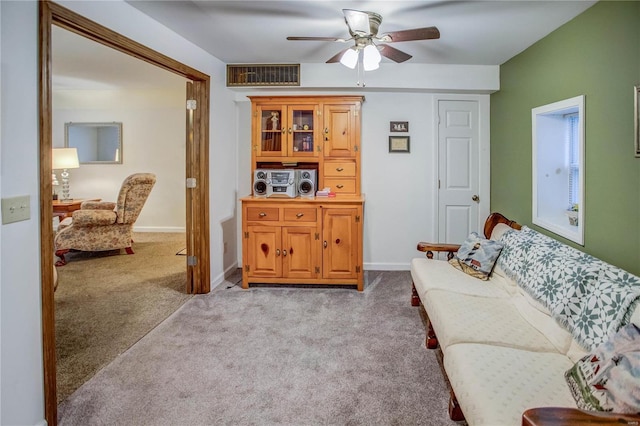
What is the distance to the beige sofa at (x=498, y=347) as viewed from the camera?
1.44 meters

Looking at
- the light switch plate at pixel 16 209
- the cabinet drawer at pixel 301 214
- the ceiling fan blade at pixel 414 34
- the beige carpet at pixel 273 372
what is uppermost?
the ceiling fan blade at pixel 414 34

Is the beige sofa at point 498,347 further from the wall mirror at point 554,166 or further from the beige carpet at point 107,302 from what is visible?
the beige carpet at point 107,302

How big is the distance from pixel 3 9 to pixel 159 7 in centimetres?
118

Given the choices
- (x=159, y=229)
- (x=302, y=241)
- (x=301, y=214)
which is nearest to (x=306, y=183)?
(x=301, y=214)

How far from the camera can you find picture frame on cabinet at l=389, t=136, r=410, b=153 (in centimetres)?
447

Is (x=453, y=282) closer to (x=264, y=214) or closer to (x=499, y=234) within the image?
(x=499, y=234)

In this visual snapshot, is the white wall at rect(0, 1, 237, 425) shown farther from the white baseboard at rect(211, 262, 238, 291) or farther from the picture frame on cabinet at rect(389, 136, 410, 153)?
the picture frame on cabinet at rect(389, 136, 410, 153)

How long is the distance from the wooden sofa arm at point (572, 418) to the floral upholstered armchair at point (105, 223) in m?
5.00

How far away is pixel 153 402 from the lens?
204 centimetres

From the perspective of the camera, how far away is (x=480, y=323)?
2.10m

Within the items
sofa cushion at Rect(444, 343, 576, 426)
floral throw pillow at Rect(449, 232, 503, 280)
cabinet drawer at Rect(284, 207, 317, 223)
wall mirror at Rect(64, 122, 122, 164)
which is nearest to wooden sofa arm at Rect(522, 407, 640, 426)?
sofa cushion at Rect(444, 343, 576, 426)

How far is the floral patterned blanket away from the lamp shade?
6.21 meters

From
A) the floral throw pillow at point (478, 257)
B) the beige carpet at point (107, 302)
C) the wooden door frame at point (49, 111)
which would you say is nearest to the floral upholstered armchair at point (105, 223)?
the beige carpet at point (107, 302)

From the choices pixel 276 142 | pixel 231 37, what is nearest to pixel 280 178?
pixel 276 142
